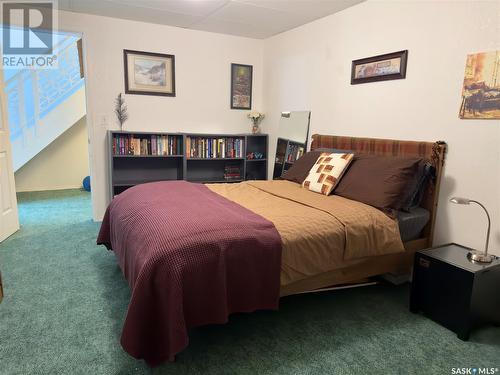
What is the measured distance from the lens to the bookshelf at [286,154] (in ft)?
13.2

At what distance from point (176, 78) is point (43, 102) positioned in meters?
2.56

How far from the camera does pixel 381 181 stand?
8.04ft

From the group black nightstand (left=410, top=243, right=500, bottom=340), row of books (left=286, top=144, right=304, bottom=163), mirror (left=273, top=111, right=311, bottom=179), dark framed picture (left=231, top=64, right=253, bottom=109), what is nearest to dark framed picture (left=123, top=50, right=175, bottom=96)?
dark framed picture (left=231, top=64, right=253, bottom=109)

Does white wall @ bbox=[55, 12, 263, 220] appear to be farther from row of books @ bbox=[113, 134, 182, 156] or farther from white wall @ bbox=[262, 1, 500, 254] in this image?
white wall @ bbox=[262, 1, 500, 254]

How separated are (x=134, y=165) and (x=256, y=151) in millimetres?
1645

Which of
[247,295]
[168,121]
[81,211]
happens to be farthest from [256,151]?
[247,295]

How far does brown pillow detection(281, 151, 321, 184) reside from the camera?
321 cm

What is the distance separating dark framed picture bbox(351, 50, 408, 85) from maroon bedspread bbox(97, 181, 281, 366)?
1.78 metres

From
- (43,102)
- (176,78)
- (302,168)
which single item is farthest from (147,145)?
(43,102)

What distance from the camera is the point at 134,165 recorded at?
420cm

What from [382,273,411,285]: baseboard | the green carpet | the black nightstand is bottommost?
the green carpet

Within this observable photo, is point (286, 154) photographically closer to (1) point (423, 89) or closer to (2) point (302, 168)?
(2) point (302, 168)

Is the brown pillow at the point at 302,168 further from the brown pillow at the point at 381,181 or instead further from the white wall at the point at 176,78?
the white wall at the point at 176,78

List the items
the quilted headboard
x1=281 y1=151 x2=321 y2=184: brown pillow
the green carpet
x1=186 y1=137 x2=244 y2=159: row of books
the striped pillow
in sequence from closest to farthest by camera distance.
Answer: the green carpet → the quilted headboard → the striped pillow → x1=281 y1=151 x2=321 y2=184: brown pillow → x1=186 y1=137 x2=244 y2=159: row of books
